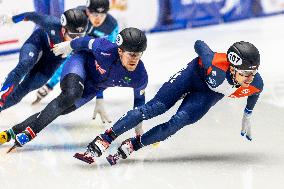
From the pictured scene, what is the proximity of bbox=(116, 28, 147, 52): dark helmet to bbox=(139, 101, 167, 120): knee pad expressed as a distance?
537 mm

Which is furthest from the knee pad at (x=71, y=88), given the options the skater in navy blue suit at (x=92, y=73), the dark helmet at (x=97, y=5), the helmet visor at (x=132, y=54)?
the dark helmet at (x=97, y=5)

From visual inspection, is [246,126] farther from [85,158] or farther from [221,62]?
[85,158]

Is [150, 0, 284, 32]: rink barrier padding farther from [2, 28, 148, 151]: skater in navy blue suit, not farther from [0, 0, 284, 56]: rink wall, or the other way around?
[2, 28, 148, 151]: skater in navy blue suit

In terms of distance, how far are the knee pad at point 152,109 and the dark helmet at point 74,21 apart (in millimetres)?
1539

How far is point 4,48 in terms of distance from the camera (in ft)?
36.4

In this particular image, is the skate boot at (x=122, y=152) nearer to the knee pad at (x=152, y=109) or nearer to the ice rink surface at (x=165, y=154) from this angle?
the ice rink surface at (x=165, y=154)

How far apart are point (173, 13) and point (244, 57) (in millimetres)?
7392

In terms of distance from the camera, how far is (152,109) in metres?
6.24

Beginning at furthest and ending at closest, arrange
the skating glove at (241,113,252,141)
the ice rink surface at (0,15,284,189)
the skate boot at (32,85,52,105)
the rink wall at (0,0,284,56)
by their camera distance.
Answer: the rink wall at (0,0,284,56) → the skate boot at (32,85,52,105) → the skating glove at (241,113,252,141) → the ice rink surface at (0,15,284,189)

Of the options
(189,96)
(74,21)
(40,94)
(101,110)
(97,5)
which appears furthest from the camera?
(40,94)

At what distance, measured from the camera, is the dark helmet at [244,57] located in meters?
5.93

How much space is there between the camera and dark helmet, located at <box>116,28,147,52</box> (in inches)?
246

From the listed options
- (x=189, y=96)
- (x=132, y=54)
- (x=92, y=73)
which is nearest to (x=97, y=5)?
(x=92, y=73)

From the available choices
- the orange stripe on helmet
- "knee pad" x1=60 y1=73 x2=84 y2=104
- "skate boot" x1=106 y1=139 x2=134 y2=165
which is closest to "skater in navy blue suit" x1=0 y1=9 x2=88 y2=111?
"knee pad" x1=60 y1=73 x2=84 y2=104
